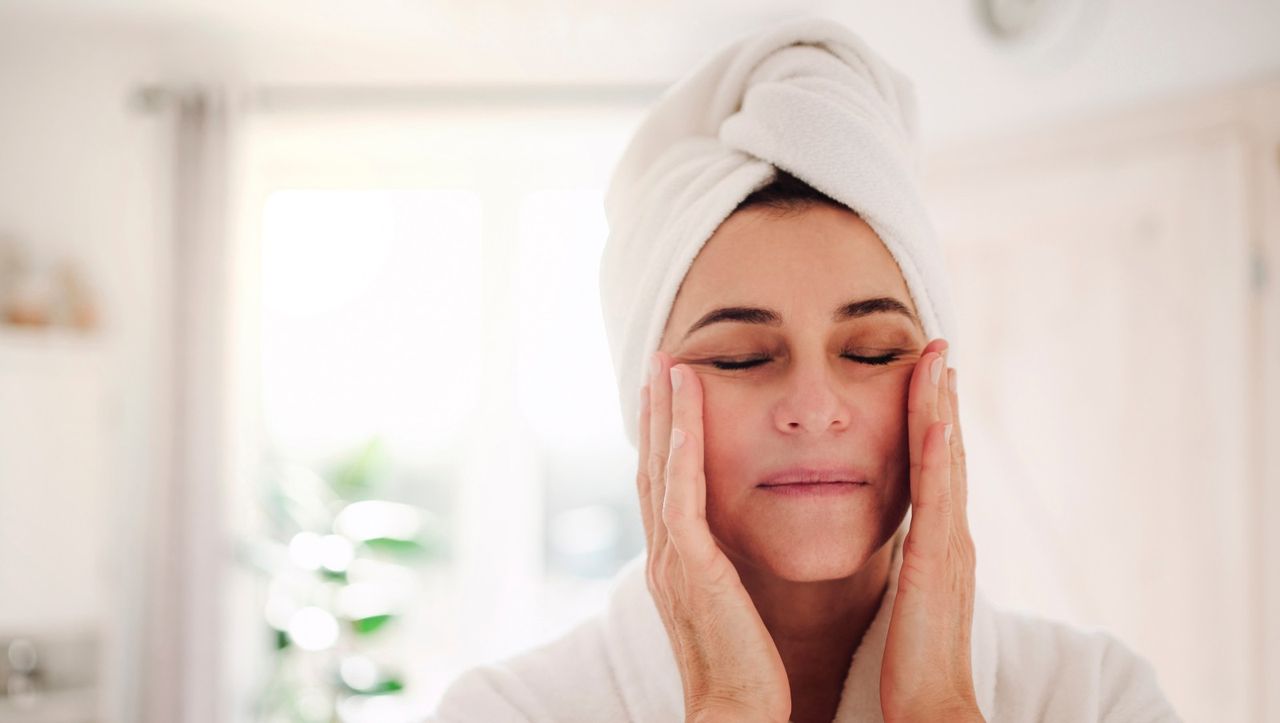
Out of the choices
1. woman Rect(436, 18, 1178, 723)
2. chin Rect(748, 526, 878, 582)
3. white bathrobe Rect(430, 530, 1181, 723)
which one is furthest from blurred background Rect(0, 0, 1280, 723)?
chin Rect(748, 526, 878, 582)

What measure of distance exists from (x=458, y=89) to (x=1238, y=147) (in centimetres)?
222

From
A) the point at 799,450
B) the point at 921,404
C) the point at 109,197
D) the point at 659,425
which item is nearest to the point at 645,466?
the point at 659,425

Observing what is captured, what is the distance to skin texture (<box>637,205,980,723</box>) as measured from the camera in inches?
28.6

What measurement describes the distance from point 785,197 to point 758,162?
45mm

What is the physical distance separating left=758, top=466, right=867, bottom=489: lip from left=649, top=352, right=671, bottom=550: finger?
10 centimetres

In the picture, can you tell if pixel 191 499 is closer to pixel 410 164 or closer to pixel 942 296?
pixel 410 164

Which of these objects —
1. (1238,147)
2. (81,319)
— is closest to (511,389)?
(81,319)

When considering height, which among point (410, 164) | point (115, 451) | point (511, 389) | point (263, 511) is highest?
point (410, 164)

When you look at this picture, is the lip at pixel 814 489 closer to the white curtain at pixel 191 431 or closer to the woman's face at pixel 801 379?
the woman's face at pixel 801 379

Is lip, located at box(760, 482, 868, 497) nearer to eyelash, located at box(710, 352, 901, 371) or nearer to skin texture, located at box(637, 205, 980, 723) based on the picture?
skin texture, located at box(637, 205, 980, 723)

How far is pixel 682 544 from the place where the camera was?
0.74 metres

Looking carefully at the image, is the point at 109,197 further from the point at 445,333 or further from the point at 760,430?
the point at 760,430

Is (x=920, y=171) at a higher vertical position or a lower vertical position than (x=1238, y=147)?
lower

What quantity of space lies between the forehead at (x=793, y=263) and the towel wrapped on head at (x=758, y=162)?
0.6 inches
